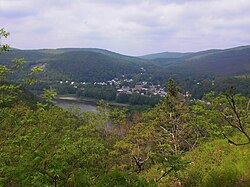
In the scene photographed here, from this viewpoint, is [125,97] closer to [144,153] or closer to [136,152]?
[144,153]

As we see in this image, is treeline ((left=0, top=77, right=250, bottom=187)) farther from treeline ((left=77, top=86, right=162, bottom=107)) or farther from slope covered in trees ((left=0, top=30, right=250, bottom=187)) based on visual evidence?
treeline ((left=77, top=86, right=162, bottom=107))

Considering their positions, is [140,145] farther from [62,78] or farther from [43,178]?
[62,78]

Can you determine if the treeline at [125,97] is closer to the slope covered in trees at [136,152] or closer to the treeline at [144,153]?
the treeline at [144,153]

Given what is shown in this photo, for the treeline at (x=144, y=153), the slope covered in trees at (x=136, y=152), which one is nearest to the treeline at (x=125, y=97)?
the treeline at (x=144, y=153)

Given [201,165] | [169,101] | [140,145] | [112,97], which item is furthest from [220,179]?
[112,97]

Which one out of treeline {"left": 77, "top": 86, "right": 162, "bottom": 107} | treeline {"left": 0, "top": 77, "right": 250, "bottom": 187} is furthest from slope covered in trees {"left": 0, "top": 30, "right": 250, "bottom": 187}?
treeline {"left": 77, "top": 86, "right": 162, "bottom": 107}

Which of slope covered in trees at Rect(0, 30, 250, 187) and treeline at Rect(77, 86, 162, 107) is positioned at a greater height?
slope covered in trees at Rect(0, 30, 250, 187)

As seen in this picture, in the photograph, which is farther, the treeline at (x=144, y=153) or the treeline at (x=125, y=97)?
the treeline at (x=125, y=97)

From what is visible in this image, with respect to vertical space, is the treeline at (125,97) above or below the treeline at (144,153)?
below

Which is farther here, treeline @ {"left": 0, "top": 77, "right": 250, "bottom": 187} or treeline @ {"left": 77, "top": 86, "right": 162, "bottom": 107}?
treeline @ {"left": 77, "top": 86, "right": 162, "bottom": 107}

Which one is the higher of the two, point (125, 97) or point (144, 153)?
point (144, 153)

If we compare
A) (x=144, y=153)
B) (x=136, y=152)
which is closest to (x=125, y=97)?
(x=144, y=153)
